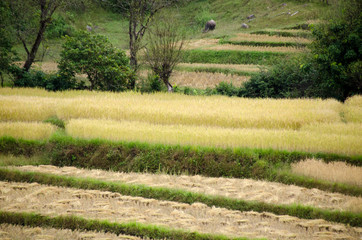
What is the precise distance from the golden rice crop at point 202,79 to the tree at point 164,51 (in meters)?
5.84

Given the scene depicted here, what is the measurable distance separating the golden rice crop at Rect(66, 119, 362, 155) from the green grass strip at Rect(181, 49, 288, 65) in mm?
18972

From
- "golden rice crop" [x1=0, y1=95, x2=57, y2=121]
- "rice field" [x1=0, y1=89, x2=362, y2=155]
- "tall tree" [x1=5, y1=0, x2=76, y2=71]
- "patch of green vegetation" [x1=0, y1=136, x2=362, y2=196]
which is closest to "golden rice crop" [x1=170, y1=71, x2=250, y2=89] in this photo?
"tall tree" [x1=5, y1=0, x2=76, y2=71]

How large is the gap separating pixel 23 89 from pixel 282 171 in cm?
1197

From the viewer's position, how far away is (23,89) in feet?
48.1

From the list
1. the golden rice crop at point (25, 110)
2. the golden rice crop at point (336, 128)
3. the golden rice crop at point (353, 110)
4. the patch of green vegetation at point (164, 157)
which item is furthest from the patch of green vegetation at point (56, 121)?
the golden rice crop at point (353, 110)

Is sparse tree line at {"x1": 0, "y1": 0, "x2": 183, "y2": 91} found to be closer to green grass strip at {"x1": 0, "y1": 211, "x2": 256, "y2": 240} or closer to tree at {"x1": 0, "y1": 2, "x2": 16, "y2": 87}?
tree at {"x1": 0, "y1": 2, "x2": 16, "y2": 87}

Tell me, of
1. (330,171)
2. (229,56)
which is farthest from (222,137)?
(229,56)

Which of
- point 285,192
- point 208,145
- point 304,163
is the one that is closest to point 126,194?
point 208,145

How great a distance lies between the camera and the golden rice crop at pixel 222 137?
842cm

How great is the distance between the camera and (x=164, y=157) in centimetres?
864

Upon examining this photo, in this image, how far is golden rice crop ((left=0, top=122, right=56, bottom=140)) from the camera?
941 centimetres

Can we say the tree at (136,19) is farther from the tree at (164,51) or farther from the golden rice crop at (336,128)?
the golden rice crop at (336,128)

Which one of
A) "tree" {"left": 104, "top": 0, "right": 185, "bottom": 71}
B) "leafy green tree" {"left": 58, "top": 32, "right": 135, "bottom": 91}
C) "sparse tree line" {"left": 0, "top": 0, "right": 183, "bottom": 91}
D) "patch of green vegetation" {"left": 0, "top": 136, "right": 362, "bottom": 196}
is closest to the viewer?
"patch of green vegetation" {"left": 0, "top": 136, "right": 362, "bottom": 196}

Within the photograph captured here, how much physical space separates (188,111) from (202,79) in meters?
12.9
